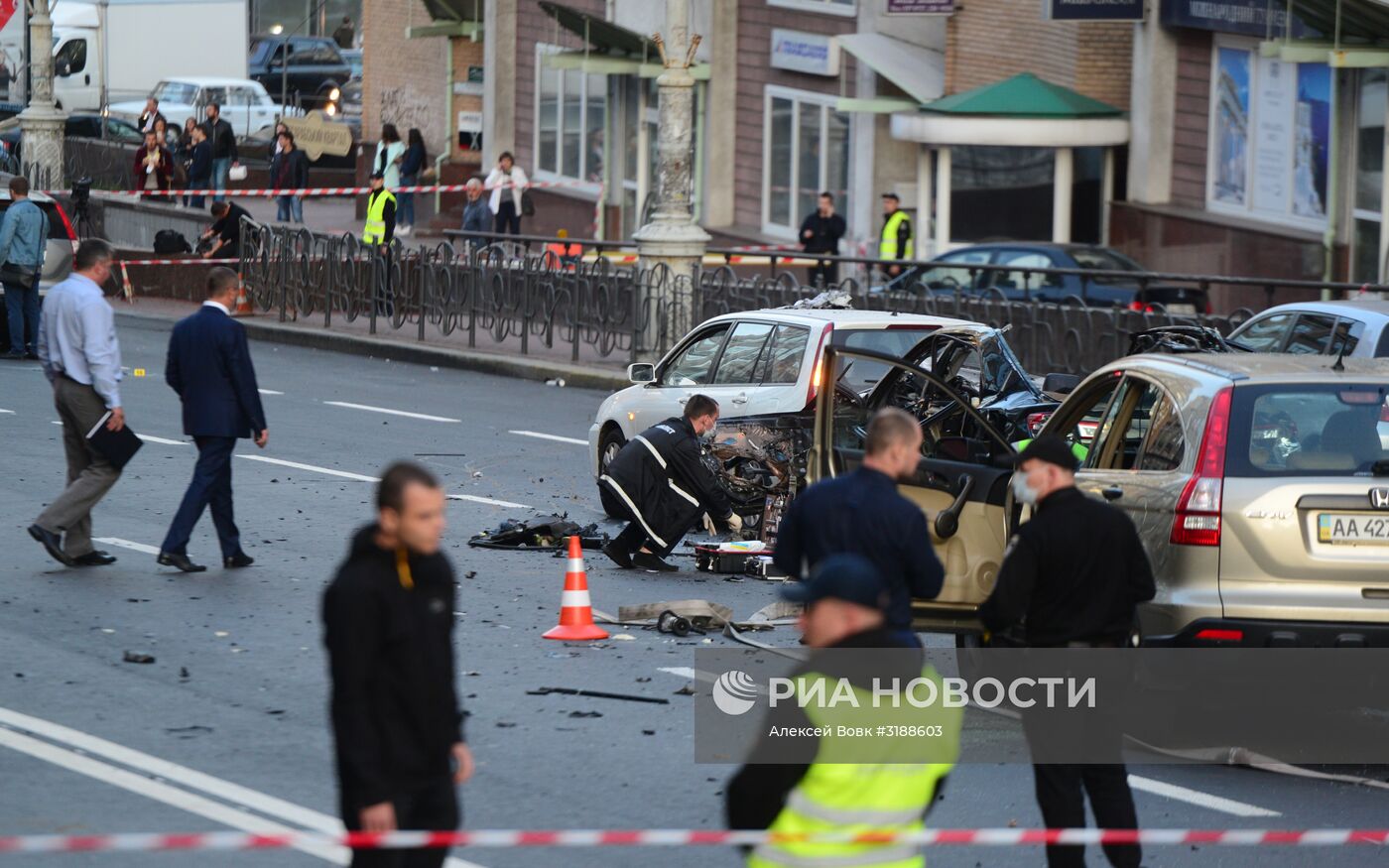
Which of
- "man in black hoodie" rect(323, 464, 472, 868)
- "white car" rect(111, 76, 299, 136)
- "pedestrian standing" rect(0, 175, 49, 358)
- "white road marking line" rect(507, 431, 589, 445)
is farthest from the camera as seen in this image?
"white car" rect(111, 76, 299, 136)

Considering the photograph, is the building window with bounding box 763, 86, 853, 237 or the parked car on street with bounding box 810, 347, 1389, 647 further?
the building window with bounding box 763, 86, 853, 237

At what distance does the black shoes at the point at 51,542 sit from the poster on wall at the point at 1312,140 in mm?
18978

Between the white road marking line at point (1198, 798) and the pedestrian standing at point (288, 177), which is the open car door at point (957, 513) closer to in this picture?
the white road marking line at point (1198, 798)

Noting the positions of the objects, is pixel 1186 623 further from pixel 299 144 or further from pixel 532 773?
pixel 299 144

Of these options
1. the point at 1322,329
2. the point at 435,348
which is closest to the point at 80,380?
the point at 1322,329

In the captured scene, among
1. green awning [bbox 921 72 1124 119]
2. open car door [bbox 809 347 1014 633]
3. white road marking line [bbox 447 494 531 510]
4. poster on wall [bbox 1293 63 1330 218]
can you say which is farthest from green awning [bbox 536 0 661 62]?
open car door [bbox 809 347 1014 633]

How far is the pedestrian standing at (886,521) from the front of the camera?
721 cm

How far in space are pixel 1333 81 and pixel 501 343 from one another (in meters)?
10.5

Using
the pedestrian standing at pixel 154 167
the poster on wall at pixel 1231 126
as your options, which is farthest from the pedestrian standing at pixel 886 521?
the pedestrian standing at pixel 154 167

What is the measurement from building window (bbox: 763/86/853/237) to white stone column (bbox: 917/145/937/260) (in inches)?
69.3

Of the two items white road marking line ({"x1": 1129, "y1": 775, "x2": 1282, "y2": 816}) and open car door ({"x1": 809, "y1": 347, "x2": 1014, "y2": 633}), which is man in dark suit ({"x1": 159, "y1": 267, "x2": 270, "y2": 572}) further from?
white road marking line ({"x1": 1129, "y1": 775, "x2": 1282, "y2": 816})

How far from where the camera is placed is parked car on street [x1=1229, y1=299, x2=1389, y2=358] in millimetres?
15031

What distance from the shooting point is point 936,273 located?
26266 mm

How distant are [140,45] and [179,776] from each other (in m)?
44.9
